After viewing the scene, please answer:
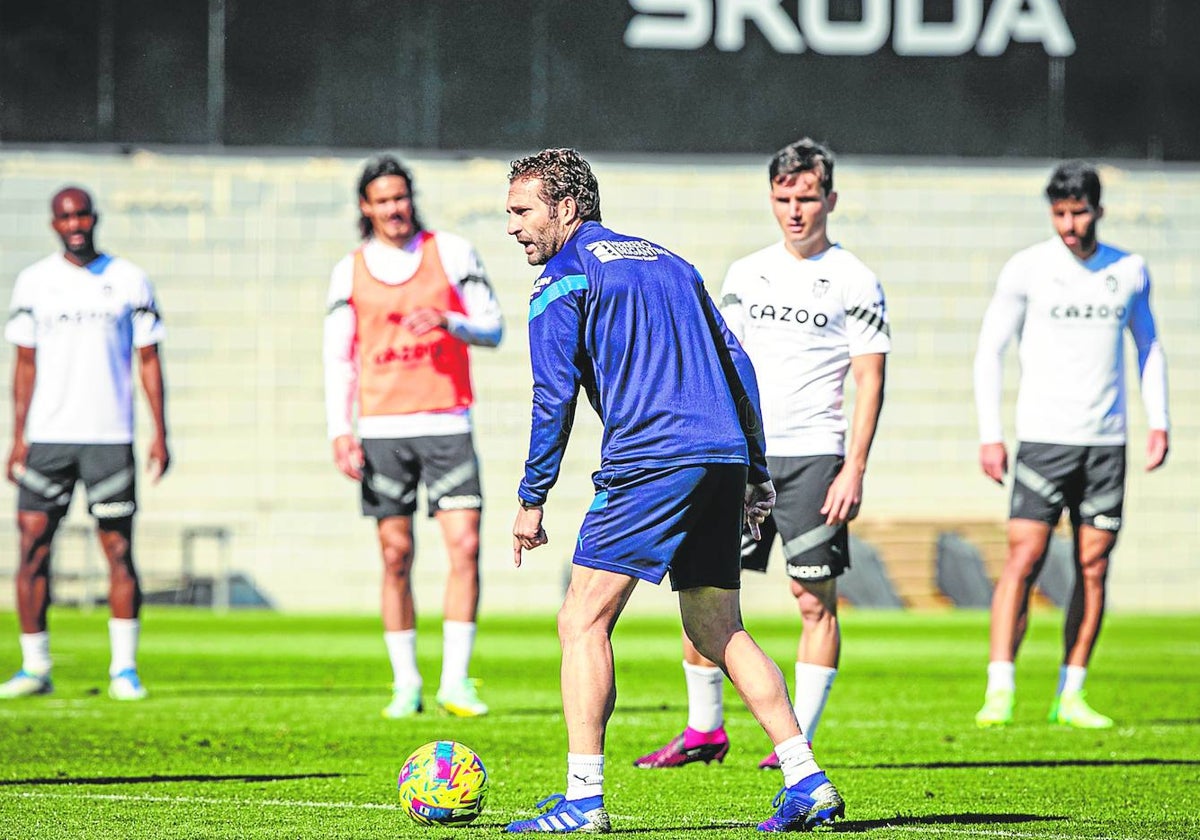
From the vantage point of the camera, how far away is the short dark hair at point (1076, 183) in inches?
325

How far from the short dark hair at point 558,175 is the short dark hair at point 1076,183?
3.66m

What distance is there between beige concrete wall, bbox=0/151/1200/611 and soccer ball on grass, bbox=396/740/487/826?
14.7m

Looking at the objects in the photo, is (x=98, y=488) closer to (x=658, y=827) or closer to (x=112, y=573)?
(x=112, y=573)

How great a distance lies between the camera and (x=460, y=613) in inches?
338

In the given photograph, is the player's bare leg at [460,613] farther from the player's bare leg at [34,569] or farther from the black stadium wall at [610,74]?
the black stadium wall at [610,74]

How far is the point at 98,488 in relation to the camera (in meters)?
9.37

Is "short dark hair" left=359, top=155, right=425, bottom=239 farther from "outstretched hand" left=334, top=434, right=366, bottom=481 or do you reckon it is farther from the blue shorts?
the blue shorts

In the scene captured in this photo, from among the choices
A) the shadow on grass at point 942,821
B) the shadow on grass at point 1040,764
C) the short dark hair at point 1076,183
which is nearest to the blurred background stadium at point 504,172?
the short dark hair at point 1076,183

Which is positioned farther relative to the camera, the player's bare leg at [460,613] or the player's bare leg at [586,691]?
the player's bare leg at [460,613]

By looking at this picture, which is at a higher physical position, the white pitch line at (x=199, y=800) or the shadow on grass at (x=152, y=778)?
the white pitch line at (x=199, y=800)

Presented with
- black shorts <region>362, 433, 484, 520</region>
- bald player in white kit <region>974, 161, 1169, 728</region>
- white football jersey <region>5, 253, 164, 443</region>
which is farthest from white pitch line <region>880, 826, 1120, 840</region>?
white football jersey <region>5, 253, 164, 443</region>

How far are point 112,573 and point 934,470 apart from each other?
13.2 metres

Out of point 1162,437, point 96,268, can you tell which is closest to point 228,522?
point 96,268

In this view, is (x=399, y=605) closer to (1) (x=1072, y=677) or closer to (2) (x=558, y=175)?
(1) (x=1072, y=677)
